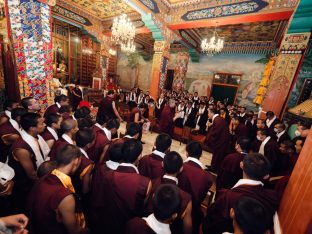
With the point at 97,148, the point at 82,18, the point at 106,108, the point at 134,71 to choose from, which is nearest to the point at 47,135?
the point at 97,148

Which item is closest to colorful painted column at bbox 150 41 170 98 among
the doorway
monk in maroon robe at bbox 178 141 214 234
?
the doorway

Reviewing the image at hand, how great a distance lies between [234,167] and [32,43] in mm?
5876

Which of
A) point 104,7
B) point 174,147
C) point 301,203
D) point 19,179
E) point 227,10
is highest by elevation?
point 104,7

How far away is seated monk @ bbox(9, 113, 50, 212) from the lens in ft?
6.35

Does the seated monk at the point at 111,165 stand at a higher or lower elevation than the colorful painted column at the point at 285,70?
lower

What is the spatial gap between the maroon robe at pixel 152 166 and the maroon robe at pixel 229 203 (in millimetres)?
745

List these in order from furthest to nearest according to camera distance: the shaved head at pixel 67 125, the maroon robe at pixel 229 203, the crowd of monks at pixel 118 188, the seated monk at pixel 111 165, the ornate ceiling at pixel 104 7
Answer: the ornate ceiling at pixel 104 7 → the shaved head at pixel 67 125 → the seated monk at pixel 111 165 → the maroon robe at pixel 229 203 → the crowd of monks at pixel 118 188

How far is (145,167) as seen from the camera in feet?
7.27

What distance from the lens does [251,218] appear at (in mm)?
1036

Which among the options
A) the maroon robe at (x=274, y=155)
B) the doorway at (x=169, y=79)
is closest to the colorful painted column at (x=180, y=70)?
the doorway at (x=169, y=79)

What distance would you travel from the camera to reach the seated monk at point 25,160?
1.94m

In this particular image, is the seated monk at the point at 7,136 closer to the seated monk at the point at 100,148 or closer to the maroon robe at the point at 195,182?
the seated monk at the point at 100,148

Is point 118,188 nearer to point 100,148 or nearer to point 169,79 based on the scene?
point 100,148

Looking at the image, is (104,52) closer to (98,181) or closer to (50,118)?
(50,118)
